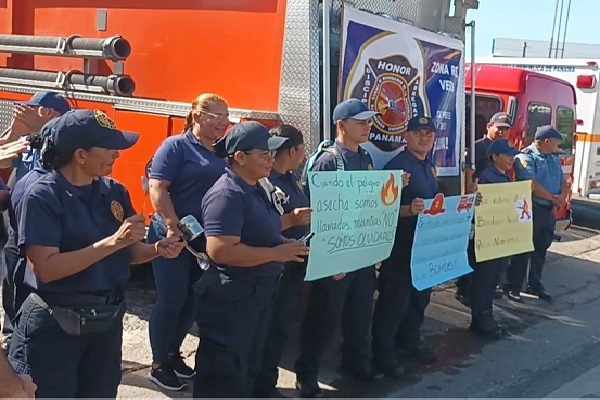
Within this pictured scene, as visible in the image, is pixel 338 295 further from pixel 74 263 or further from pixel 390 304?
pixel 74 263

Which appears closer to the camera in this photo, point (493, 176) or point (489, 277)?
point (489, 277)

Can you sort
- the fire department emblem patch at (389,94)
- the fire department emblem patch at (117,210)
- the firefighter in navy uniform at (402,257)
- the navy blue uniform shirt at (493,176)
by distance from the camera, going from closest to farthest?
1. the fire department emblem patch at (117,210)
2. the firefighter in navy uniform at (402,257)
3. the fire department emblem patch at (389,94)
4. the navy blue uniform shirt at (493,176)

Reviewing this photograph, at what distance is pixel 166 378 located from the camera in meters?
4.52

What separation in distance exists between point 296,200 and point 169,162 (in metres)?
0.79

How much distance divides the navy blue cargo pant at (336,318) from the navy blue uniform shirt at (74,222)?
5.68 feet

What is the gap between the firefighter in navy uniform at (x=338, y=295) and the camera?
457cm

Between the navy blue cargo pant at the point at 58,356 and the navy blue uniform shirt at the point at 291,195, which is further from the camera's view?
the navy blue uniform shirt at the point at 291,195

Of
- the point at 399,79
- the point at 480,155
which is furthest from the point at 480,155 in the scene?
the point at 399,79

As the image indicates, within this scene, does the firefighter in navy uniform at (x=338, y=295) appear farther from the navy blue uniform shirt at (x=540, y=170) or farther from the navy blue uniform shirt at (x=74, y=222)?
the navy blue uniform shirt at (x=540, y=170)

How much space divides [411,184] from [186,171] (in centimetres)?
166

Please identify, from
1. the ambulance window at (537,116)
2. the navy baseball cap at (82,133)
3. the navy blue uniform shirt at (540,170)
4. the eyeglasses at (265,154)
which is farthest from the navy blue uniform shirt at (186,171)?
the ambulance window at (537,116)

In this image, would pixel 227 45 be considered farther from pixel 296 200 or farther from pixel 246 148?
pixel 246 148

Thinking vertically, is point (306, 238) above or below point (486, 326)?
above

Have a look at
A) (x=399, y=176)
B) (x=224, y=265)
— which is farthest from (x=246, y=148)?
(x=399, y=176)
